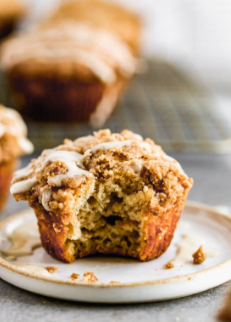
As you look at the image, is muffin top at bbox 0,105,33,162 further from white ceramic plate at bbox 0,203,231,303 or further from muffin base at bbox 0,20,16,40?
muffin base at bbox 0,20,16,40

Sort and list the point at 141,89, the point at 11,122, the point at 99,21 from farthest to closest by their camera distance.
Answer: the point at 99,21, the point at 141,89, the point at 11,122

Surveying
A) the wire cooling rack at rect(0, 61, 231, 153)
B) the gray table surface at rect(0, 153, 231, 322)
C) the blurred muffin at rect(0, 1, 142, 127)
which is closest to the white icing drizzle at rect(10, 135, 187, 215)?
the gray table surface at rect(0, 153, 231, 322)

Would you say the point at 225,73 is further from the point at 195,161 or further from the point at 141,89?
the point at 195,161

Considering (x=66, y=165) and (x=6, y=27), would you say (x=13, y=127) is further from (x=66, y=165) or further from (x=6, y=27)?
(x=6, y=27)

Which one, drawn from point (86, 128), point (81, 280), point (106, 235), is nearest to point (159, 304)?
point (81, 280)

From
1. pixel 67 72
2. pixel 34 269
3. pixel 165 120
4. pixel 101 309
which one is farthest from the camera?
pixel 165 120

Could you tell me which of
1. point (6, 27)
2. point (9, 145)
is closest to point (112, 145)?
point (9, 145)

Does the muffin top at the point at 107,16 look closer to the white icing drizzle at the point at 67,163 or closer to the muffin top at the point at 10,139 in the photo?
the muffin top at the point at 10,139
